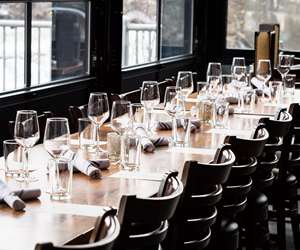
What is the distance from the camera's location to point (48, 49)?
24.0 ft

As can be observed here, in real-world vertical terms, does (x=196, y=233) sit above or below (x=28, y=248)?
below

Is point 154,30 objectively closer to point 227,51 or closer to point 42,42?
point 227,51

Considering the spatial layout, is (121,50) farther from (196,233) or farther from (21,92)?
(196,233)

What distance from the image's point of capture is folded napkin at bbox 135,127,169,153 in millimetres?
4168

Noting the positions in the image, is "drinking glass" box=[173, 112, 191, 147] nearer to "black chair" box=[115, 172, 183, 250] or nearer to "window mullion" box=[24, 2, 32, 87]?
"black chair" box=[115, 172, 183, 250]

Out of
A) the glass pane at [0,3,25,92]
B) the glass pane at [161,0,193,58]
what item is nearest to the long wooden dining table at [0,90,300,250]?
the glass pane at [0,3,25,92]

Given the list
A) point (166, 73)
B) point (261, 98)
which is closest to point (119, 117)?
point (261, 98)

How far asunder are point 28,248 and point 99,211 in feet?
1.77

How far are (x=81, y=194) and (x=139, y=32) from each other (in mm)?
6284

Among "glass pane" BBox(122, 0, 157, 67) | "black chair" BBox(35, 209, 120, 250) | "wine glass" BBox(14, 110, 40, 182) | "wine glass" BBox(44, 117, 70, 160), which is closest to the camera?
"black chair" BBox(35, 209, 120, 250)

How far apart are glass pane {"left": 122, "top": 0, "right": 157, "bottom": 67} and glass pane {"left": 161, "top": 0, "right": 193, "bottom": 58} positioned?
12.7 inches

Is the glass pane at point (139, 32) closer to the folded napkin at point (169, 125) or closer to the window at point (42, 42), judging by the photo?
the window at point (42, 42)

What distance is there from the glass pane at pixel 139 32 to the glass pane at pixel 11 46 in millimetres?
2160

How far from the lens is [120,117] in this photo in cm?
413
